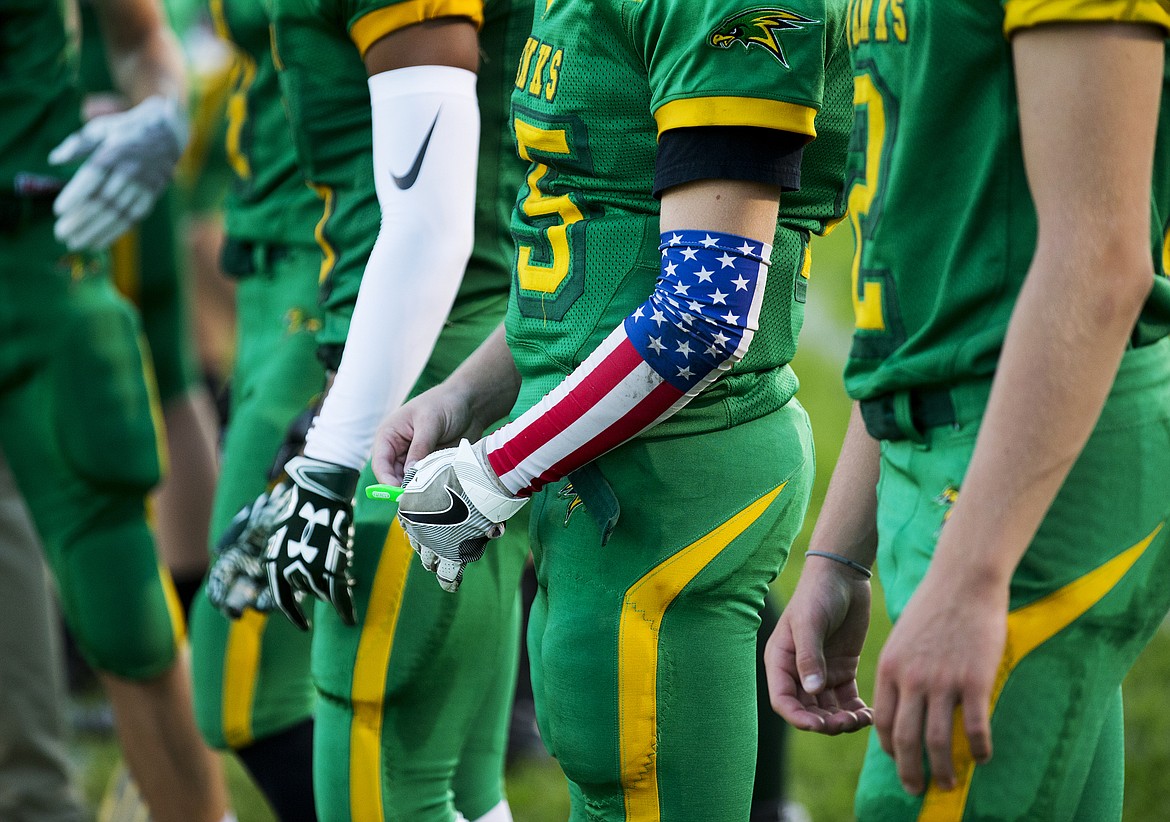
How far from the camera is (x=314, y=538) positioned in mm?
2008

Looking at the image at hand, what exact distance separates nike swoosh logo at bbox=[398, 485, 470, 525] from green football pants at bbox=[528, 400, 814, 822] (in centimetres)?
15

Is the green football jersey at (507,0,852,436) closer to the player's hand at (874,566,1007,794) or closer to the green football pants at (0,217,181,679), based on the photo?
the player's hand at (874,566,1007,794)

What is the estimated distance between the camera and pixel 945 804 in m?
1.31

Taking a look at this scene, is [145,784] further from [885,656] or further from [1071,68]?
[1071,68]

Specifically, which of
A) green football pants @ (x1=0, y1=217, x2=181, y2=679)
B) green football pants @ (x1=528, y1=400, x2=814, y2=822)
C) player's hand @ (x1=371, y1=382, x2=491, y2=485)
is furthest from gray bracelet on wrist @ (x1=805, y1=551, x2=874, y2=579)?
green football pants @ (x1=0, y1=217, x2=181, y2=679)

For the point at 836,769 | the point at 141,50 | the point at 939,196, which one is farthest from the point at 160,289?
the point at 939,196

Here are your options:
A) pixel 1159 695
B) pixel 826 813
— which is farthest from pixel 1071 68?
pixel 1159 695

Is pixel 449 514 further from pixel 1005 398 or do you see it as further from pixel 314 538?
pixel 1005 398

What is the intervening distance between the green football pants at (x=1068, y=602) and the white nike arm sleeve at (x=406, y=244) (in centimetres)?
91

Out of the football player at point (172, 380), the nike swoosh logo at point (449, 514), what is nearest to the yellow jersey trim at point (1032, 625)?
the nike swoosh logo at point (449, 514)

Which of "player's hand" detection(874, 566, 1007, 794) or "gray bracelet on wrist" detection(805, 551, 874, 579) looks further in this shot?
"gray bracelet on wrist" detection(805, 551, 874, 579)

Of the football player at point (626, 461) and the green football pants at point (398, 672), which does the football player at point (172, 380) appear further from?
the football player at point (626, 461)

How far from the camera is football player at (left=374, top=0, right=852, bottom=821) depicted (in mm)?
1642

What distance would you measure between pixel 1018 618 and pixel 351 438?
3.54 ft
